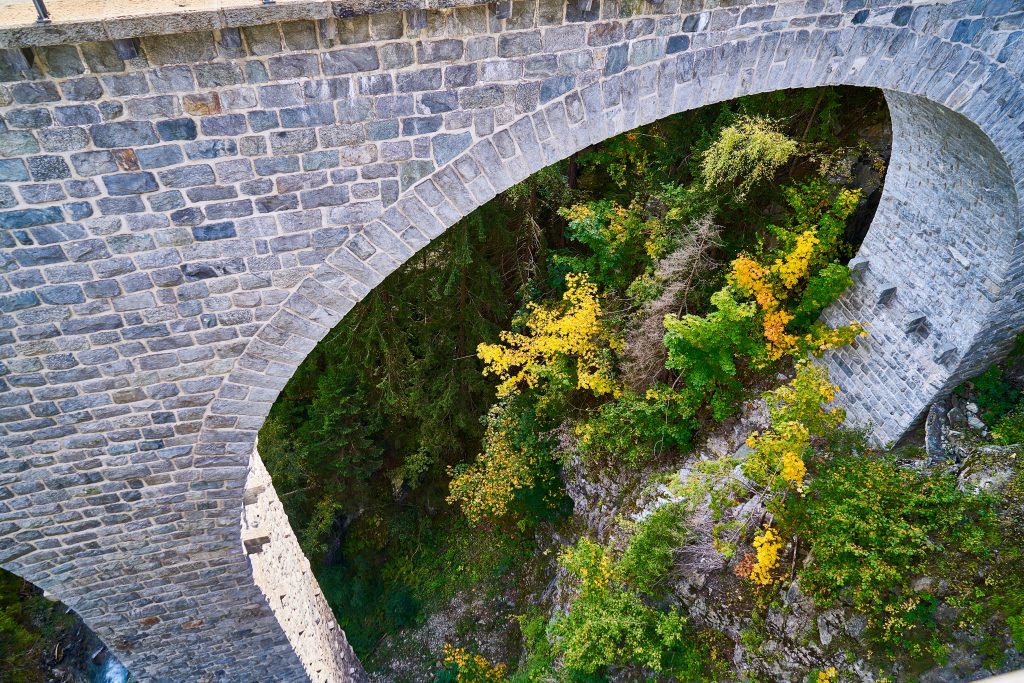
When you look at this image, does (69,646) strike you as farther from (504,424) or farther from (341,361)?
(504,424)

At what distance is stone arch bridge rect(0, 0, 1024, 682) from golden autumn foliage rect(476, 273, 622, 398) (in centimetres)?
398

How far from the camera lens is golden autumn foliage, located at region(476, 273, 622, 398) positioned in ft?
26.6

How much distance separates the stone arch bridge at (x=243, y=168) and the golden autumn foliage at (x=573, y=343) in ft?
13.1

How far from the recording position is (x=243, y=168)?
380 cm

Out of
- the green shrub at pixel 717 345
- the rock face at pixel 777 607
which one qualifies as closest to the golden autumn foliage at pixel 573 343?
the green shrub at pixel 717 345

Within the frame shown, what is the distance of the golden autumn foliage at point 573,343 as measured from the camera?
8109 millimetres

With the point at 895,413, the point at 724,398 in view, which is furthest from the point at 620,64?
the point at 895,413

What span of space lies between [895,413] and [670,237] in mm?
3438

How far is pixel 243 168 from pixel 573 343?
518 centimetres

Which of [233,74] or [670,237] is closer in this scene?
[233,74]

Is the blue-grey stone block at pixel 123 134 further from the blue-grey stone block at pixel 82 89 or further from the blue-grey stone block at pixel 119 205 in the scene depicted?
the blue-grey stone block at pixel 119 205

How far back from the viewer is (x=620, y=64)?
405 centimetres

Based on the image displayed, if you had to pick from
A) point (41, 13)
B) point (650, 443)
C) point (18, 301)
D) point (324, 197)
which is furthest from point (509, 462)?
point (41, 13)

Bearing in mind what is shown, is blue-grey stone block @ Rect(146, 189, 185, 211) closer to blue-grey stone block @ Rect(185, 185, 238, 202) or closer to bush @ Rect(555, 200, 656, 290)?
blue-grey stone block @ Rect(185, 185, 238, 202)
